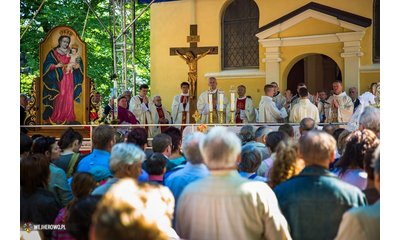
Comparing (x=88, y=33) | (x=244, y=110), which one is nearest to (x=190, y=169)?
(x=244, y=110)

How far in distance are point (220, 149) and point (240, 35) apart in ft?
41.2

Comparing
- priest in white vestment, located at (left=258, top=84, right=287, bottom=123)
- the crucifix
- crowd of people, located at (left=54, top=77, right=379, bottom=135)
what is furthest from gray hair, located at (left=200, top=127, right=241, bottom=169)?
the crucifix

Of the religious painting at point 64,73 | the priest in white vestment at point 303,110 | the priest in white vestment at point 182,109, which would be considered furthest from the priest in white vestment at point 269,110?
the religious painting at point 64,73

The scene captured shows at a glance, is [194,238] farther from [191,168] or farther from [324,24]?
[324,24]

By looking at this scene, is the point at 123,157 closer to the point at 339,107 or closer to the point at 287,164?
the point at 287,164

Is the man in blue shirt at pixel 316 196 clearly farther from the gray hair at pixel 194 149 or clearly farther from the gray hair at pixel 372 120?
Answer: the gray hair at pixel 372 120

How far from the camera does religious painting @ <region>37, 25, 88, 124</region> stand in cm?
1012

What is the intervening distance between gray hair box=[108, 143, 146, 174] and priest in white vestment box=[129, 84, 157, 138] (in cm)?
856

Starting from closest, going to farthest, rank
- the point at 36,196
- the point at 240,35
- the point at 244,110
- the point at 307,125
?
the point at 36,196
the point at 307,125
the point at 244,110
the point at 240,35

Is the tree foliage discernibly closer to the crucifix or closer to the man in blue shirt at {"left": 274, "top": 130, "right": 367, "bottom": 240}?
the crucifix

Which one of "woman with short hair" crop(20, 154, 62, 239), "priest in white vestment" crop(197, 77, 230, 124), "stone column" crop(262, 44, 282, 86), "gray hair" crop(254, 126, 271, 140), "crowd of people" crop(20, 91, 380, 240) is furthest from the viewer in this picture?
"stone column" crop(262, 44, 282, 86)

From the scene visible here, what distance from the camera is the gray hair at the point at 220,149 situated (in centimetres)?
294

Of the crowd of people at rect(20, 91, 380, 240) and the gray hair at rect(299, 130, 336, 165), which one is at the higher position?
the gray hair at rect(299, 130, 336, 165)

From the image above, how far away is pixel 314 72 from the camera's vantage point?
17422 mm
